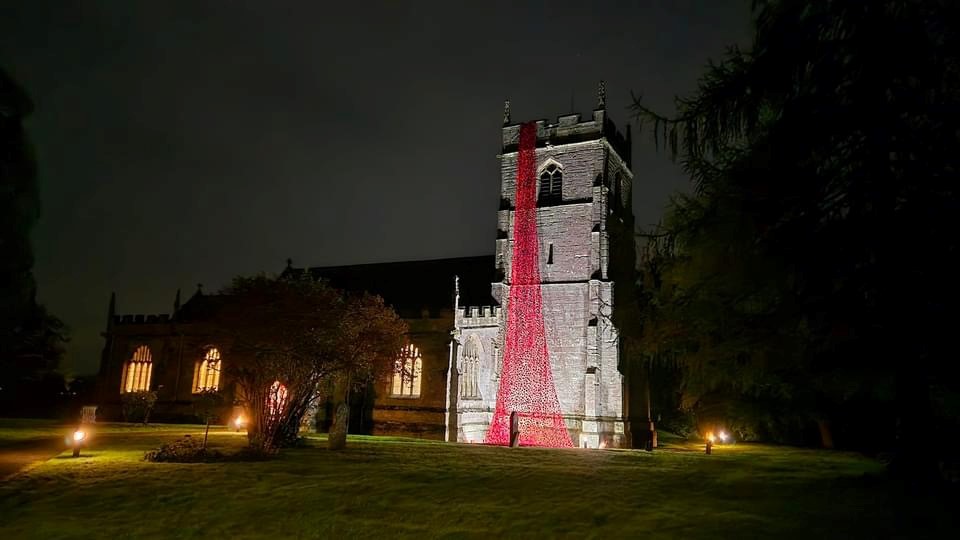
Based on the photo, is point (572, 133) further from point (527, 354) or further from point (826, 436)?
point (826, 436)

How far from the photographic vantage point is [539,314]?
3188 cm

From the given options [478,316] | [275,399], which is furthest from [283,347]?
[478,316]

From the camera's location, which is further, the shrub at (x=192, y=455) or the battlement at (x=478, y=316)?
the battlement at (x=478, y=316)

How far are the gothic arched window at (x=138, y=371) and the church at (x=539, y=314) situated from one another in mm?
7926

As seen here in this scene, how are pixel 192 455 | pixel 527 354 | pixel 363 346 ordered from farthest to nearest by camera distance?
pixel 527 354, pixel 363 346, pixel 192 455

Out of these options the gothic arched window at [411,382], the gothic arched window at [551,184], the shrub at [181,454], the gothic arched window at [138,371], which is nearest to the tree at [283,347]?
the shrub at [181,454]

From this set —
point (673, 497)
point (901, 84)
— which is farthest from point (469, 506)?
point (901, 84)

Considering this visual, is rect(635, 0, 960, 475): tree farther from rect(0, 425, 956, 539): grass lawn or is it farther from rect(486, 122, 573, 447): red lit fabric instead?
rect(486, 122, 573, 447): red lit fabric

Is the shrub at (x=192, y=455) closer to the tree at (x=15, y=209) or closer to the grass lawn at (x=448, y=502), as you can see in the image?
the grass lawn at (x=448, y=502)

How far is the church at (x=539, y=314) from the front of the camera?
99.5 feet

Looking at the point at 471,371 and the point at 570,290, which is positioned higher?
the point at 570,290

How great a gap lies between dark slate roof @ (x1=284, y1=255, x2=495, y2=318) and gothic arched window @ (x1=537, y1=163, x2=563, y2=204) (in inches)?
229

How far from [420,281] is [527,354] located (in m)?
10.8

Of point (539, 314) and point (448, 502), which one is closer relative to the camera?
point (448, 502)
